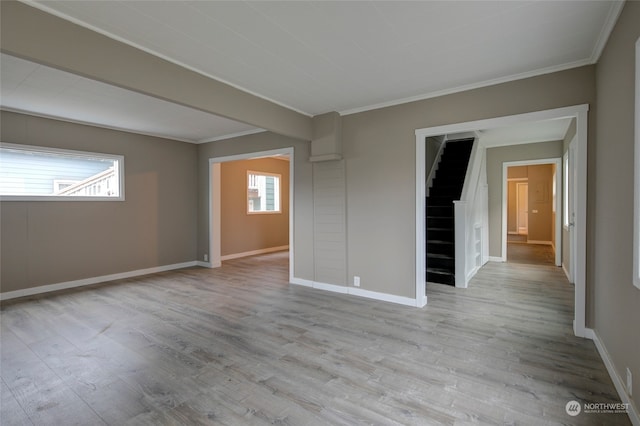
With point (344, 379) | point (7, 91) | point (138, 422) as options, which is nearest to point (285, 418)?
point (344, 379)

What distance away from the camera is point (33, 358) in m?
2.65

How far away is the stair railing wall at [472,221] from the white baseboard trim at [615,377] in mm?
1959

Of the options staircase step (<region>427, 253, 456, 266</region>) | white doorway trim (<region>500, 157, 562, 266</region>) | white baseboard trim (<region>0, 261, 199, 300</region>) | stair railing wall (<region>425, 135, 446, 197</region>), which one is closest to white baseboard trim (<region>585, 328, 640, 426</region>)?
staircase step (<region>427, 253, 456, 266</region>)

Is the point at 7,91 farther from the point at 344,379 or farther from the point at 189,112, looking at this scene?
the point at 344,379

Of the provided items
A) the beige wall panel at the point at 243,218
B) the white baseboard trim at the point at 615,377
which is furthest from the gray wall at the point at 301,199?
the white baseboard trim at the point at 615,377

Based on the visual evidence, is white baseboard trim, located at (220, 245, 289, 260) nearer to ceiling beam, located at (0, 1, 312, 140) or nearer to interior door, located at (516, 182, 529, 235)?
ceiling beam, located at (0, 1, 312, 140)

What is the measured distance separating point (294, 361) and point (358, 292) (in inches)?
78.8

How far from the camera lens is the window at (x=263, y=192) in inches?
321

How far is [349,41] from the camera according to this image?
2.53 meters

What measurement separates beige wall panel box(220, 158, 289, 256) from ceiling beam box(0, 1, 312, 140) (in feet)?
13.3

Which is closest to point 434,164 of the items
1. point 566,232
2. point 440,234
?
point 440,234

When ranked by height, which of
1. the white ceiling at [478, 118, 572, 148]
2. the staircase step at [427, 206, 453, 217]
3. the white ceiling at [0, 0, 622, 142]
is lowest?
the staircase step at [427, 206, 453, 217]

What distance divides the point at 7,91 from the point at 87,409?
3.79m

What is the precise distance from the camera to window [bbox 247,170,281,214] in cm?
815
